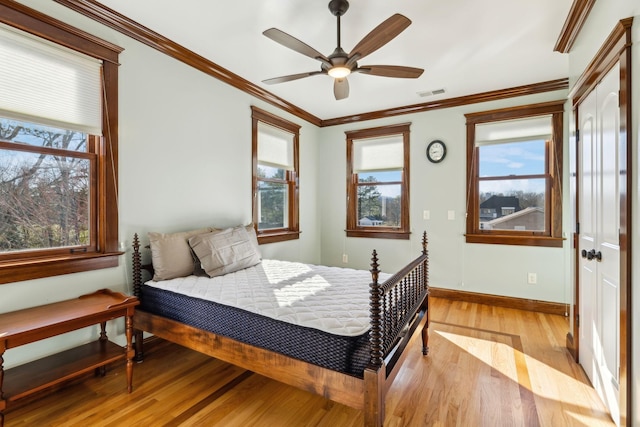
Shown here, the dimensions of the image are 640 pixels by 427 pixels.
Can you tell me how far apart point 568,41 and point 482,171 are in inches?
66.4

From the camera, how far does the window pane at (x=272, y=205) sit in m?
4.05

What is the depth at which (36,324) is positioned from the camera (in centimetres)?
169

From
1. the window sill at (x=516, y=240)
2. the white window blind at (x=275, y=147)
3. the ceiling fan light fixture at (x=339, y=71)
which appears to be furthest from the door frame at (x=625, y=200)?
the white window blind at (x=275, y=147)

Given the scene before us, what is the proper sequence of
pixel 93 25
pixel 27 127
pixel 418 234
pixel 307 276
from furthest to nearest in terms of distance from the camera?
pixel 418 234
pixel 307 276
pixel 93 25
pixel 27 127

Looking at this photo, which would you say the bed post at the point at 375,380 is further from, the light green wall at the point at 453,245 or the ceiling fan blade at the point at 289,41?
the light green wall at the point at 453,245

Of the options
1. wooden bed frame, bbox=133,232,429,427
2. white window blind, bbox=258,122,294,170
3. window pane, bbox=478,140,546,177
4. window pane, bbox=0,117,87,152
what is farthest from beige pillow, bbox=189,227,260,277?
window pane, bbox=478,140,546,177

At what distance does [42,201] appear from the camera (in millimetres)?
2125

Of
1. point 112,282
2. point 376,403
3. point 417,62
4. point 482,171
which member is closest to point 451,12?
point 417,62

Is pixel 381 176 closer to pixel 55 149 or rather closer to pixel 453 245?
pixel 453 245

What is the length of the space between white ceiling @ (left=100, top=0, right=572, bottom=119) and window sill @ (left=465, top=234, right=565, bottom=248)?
5.98ft

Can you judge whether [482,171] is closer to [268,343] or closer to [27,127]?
[268,343]

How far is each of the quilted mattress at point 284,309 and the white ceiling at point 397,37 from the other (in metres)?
2.05

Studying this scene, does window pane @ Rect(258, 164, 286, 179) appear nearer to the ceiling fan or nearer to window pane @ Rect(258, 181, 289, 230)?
window pane @ Rect(258, 181, 289, 230)

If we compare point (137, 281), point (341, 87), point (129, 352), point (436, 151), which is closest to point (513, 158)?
point (436, 151)
